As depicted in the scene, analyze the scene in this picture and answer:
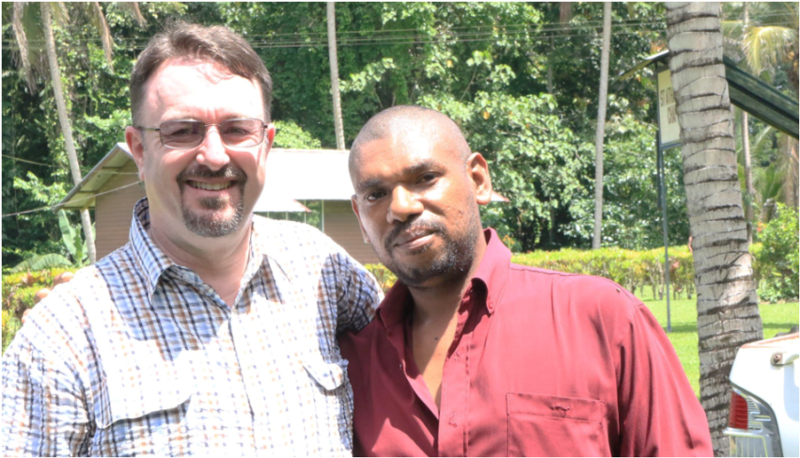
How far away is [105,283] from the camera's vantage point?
275 cm

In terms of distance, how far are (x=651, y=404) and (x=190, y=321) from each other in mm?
1543

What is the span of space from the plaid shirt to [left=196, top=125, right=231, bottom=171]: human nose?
0.35m

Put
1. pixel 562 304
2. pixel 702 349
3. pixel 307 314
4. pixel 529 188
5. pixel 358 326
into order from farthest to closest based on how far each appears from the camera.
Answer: pixel 529 188 → pixel 702 349 → pixel 358 326 → pixel 307 314 → pixel 562 304

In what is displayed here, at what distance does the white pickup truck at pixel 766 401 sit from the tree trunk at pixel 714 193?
3.26ft

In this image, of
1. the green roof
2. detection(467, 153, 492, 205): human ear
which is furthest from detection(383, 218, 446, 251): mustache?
the green roof

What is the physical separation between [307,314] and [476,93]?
27822 millimetres

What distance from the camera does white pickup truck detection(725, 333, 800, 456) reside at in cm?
483

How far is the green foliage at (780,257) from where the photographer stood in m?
20.7

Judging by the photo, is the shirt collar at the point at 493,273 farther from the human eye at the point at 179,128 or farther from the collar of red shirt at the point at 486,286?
the human eye at the point at 179,128

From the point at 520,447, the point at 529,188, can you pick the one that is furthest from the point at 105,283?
the point at 529,188

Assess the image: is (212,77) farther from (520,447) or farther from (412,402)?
(520,447)

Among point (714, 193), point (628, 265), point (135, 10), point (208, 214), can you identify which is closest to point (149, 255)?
point (208, 214)

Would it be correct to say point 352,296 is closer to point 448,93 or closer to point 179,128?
point 179,128

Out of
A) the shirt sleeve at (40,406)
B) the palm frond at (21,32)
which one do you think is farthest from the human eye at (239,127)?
the palm frond at (21,32)
